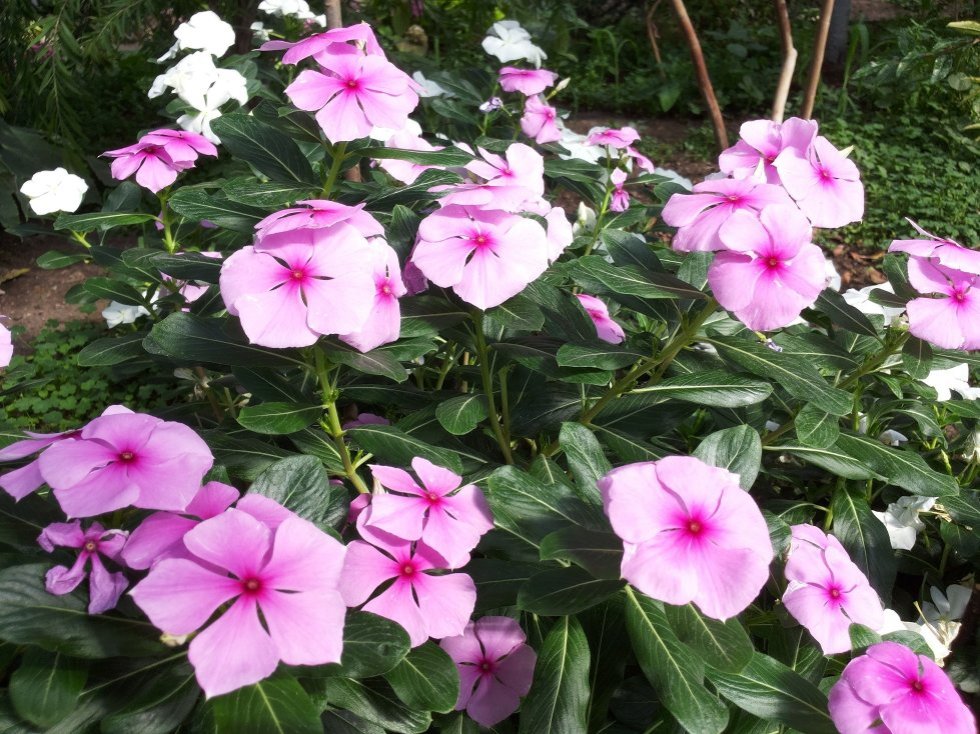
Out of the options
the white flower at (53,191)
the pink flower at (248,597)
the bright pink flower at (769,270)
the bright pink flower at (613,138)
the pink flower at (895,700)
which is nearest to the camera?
the pink flower at (248,597)

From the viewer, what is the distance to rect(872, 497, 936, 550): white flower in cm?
170

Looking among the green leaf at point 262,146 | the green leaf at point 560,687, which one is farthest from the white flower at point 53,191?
the green leaf at point 560,687

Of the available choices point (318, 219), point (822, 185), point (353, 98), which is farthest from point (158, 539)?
point (822, 185)

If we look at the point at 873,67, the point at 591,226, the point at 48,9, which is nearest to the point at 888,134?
the point at 873,67

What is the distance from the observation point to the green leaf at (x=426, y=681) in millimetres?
948

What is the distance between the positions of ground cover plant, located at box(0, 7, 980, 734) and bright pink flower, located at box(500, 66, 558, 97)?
2.30ft

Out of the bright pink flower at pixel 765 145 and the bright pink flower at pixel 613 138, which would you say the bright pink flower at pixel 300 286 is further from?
the bright pink flower at pixel 613 138

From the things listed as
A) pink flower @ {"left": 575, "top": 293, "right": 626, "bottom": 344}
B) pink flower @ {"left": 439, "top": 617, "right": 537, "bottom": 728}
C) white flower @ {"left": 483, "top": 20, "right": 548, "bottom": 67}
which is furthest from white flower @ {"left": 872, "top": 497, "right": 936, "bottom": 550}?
white flower @ {"left": 483, "top": 20, "right": 548, "bottom": 67}

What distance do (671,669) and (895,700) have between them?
26 cm

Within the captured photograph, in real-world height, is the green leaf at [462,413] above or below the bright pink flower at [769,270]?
below

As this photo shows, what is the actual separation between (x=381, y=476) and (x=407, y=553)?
0.11 metres

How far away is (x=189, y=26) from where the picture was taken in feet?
7.51

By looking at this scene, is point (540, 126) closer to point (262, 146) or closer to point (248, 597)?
point (262, 146)

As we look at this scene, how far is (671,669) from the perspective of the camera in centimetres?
100
